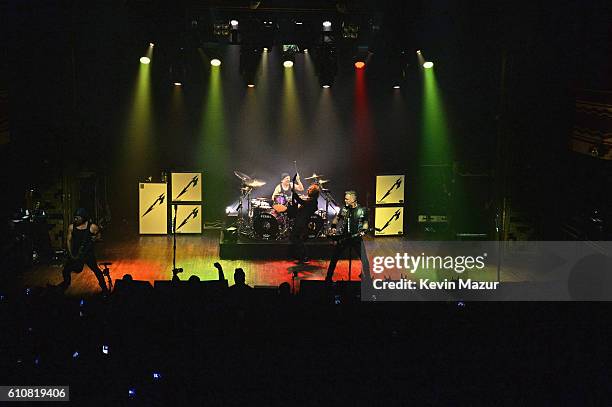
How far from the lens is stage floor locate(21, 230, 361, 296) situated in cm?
1245

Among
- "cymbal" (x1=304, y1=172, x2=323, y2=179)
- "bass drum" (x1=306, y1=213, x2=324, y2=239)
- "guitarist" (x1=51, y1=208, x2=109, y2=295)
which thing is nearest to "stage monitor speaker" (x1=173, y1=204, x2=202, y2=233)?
"cymbal" (x1=304, y1=172, x2=323, y2=179)

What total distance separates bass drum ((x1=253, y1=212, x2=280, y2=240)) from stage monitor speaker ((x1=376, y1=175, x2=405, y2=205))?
2.82m

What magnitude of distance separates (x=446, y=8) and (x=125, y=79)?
7.02 m

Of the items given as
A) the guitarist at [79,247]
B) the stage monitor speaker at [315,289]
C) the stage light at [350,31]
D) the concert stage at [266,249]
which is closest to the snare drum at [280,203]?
the concert stage at [266,249]

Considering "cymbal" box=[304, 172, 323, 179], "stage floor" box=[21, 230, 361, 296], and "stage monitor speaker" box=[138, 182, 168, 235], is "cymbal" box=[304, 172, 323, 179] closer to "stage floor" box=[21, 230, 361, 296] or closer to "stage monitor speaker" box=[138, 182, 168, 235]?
"stage floor" box=[21, 230, 361, 296]

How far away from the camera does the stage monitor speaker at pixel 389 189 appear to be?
53.0 ft

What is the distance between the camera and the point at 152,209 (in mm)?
16234

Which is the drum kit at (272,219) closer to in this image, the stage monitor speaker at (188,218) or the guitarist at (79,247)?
the stage monitor speaker at (188,218)

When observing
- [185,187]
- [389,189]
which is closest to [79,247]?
[185,187]

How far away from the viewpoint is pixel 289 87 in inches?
660

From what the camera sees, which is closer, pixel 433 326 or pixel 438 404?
pixel 438 404

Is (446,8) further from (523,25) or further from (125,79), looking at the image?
(125,79)

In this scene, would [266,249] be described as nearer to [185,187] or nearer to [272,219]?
[272,219]

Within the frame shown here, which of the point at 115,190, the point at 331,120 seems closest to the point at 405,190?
the point at 331,120
